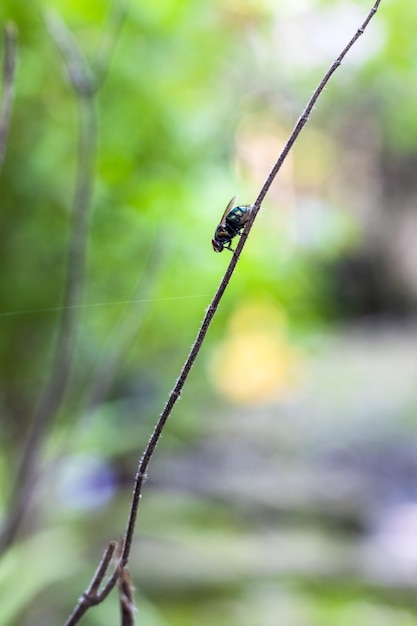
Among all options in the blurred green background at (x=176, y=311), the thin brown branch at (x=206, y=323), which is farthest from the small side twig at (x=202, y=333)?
the blurred green background at (x=176, y=311)

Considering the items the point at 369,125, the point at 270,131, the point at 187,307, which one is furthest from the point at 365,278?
the point at 187,307

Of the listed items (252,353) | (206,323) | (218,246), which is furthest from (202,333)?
(252,353)

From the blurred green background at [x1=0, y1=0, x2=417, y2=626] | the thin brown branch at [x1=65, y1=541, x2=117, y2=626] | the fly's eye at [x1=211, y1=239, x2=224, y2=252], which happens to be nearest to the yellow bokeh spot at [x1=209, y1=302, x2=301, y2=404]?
the blurred green background at [x1=0, y1=0, x2=417, y2=626]

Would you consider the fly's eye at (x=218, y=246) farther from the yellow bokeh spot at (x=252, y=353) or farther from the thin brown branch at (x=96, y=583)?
the yellow bokeh spot at (x=252, y=353)

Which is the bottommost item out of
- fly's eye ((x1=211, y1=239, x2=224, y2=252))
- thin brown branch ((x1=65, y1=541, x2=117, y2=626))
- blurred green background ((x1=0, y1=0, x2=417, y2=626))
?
thin brown branch ((x1=65, y1=541, x2=117, y2=626))

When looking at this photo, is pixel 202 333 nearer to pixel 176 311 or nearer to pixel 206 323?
pixel 206 323

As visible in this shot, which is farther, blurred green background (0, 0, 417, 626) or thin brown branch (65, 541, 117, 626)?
blurred green background (0, 0, 417, 626)

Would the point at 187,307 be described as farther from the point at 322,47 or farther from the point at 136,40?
the point at 322,47

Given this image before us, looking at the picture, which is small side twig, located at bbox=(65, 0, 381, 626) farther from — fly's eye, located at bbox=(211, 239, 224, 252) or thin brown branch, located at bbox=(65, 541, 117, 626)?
fly's eye, located at bbox=(211, 239, 224, 252)
